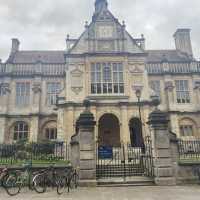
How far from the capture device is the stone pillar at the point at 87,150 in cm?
1108

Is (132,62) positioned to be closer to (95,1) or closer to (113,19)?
(113,19)

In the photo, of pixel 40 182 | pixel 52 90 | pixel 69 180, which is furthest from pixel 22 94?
pixel 69 180

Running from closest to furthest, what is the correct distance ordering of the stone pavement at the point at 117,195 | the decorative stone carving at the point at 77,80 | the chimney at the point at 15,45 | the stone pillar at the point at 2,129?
the stone pavement at the point at 117,195
the decorative stone carving at the point at 77,80
the stone pillar at the point at 2,129
the chimney at the point at 15,45

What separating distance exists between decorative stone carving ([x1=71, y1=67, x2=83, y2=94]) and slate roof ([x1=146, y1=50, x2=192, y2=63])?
1242cm

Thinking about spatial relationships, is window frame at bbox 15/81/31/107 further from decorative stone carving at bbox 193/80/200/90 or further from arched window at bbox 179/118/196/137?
decorative stone carving at bbox 193/80/200/90

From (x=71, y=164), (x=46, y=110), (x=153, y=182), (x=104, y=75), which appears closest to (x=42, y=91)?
(x=46, y=110)

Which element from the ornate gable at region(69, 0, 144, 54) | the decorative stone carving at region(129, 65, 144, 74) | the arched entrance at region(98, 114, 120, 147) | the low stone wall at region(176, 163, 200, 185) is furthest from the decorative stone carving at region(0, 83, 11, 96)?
Answer: the low stone wall at region(176, 163, 200, 185)

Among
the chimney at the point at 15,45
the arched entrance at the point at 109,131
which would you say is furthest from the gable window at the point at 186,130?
the chimney at the point at 15,45

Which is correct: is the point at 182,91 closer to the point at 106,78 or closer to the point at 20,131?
the point at 106,78

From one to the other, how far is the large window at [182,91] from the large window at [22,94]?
65.6ft

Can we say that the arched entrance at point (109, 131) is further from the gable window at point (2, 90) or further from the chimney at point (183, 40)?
the chimney at point (183, 40)

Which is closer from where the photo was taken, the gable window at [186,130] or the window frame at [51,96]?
the gable window at [186,130]

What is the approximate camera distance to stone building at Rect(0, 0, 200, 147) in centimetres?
2375

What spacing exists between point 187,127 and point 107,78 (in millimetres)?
13117
